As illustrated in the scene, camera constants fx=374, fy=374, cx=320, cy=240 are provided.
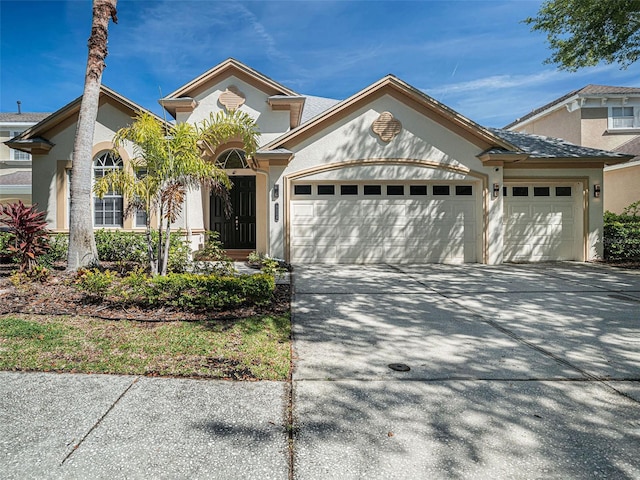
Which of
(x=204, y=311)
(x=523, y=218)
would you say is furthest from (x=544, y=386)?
(x=523, y=218)

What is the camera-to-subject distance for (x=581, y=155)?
11.6 metres

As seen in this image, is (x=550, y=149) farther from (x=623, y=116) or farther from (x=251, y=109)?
(x=623, y=116)

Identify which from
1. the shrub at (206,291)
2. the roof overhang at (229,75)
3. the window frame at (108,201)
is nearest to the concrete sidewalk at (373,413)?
the shrub at (206,291)

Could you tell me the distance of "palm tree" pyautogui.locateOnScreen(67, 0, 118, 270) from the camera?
325 inches

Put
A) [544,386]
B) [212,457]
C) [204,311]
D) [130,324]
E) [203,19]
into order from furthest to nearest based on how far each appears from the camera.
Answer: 1. [203,19]
2. [204,311]
3. [130,324]
4. [544,386]
5. [212,457]

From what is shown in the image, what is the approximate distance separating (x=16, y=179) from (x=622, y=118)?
3490cm

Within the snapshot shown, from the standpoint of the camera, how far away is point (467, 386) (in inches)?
135

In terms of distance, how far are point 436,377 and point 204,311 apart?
3604mm

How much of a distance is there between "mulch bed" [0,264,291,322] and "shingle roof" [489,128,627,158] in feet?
31.9

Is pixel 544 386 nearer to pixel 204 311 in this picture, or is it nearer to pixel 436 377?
pixel 436 377

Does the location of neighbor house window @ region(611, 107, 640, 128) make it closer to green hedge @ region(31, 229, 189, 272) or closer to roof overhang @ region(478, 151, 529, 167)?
roof overhang @ region(478, 151, 529, 167)

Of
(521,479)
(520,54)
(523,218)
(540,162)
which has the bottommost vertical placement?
(521,479)

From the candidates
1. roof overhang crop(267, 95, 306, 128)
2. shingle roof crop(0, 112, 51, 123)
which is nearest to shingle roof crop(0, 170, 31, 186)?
shingle roof crop(0, 112, 51, 123)

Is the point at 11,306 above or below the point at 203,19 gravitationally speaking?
below
